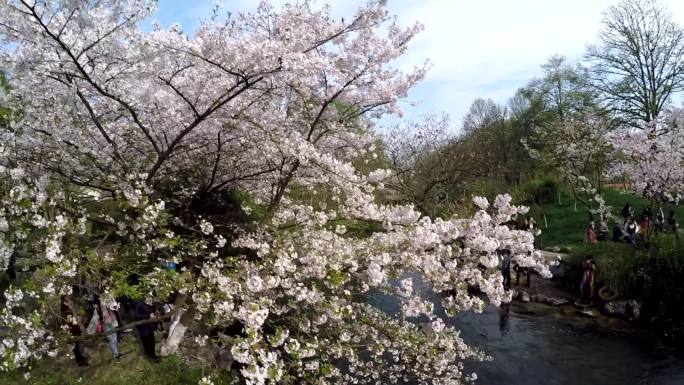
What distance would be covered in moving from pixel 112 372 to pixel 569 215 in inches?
959

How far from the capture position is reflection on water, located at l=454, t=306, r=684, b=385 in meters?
10.1

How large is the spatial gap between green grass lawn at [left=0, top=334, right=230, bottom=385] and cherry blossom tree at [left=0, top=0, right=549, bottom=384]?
4.39 ft

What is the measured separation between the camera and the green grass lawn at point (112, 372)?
7676 millimetres

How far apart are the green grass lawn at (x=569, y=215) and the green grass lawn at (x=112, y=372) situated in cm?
1785

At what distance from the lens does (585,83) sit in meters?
28.2

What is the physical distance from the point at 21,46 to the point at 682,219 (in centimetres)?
2569

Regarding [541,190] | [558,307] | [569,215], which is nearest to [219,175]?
[558,307]

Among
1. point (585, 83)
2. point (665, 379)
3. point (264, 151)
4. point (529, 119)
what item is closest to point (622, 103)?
point (585, 83)

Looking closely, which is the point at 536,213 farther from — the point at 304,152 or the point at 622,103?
the point at 304,152

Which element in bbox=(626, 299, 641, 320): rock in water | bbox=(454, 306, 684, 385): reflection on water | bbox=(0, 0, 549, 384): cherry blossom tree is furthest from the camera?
bbox=(626, 299, 641, 320): rock in water

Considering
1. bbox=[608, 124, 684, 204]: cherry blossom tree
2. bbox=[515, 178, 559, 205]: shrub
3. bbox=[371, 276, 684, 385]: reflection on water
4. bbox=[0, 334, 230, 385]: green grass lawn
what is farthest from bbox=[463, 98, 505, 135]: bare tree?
bbox=[0, 334, 230, 385]: green grass lawn

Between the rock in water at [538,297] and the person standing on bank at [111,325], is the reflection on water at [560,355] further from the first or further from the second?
the person standing on bank at [111,325]

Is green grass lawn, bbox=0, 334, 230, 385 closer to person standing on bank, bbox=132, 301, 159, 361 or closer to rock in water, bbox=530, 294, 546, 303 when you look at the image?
person standing on bank, bbox=132, 301, 159, 361

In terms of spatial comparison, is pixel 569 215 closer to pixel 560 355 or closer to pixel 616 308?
pixel 616 308
